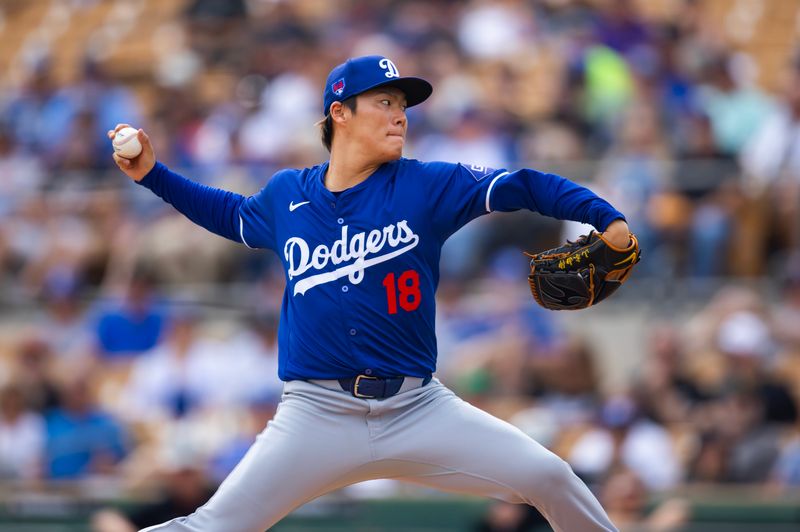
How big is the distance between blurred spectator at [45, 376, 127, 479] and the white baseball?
484 centimetres

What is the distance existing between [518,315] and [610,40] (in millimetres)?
2987

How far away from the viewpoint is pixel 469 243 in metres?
9.89

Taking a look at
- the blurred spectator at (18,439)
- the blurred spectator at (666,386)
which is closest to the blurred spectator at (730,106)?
the blurred spectator at (666,386)

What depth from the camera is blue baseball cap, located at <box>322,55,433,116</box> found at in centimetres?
489

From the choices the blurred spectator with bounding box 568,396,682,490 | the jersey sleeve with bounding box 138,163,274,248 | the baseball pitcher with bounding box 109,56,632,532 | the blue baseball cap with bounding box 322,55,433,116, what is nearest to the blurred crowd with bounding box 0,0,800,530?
the blurred spectator with bounding box 568,396,682,490

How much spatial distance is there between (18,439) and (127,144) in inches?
209

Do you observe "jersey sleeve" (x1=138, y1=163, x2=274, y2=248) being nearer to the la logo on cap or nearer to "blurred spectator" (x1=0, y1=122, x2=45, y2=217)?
the la logo on cap

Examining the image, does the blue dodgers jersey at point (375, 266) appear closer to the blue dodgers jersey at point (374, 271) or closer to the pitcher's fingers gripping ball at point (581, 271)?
the blue dodgers jersey at point (374, 271)

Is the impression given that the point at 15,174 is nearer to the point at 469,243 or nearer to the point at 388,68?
the point at 469,243

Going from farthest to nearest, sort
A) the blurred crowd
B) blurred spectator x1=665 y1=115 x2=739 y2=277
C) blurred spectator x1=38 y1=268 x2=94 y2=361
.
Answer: blurred spectator x1=38 y1=268 x2=94 y2=361
blurred spectator x1=665 y1=115 x2=739 y2=277
the blurred crowd

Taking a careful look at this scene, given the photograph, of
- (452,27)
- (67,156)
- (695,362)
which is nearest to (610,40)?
(452,27)

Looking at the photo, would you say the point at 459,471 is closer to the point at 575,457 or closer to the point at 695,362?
the point at 575,457

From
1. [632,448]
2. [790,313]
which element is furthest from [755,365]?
[632,448]

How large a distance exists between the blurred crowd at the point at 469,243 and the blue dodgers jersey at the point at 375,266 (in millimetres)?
3343
